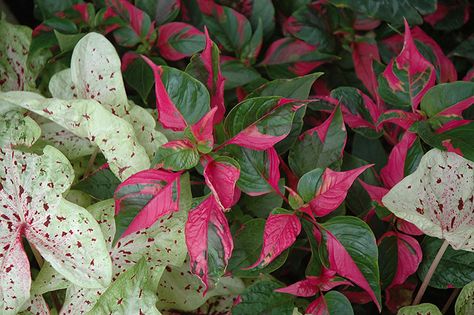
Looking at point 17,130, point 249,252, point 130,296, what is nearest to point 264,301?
point 249,252

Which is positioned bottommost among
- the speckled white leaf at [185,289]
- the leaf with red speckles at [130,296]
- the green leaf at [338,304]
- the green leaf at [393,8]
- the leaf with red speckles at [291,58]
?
the speckled white leaf at [185,289]

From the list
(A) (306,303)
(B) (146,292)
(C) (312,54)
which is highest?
(C) (312,54)

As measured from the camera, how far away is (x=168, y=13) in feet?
3.15

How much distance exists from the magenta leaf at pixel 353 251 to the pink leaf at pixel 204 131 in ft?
0.58

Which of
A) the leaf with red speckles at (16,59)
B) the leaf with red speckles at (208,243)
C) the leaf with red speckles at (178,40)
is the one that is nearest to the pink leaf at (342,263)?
the leaf with red speckles at (208,243)

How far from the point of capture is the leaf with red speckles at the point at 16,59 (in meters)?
0.95

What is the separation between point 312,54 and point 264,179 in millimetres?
305

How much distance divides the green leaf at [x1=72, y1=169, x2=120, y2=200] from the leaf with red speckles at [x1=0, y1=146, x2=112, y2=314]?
0.09 meters

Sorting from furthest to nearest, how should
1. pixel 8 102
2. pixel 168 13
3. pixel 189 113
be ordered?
pixel 168 13, pixel 8 102, pixel 189 113

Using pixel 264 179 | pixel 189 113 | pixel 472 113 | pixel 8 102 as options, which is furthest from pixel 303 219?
pixel 8 102

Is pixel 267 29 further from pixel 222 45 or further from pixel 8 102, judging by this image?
pixel 8 102

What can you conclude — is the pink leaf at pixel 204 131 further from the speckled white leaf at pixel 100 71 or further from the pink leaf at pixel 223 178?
the speckled white leaf at pixel 100 71

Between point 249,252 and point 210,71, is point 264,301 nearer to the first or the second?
point 249,252

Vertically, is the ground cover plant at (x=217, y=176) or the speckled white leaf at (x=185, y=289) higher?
the ground cover plant at (x=217, y=176)
